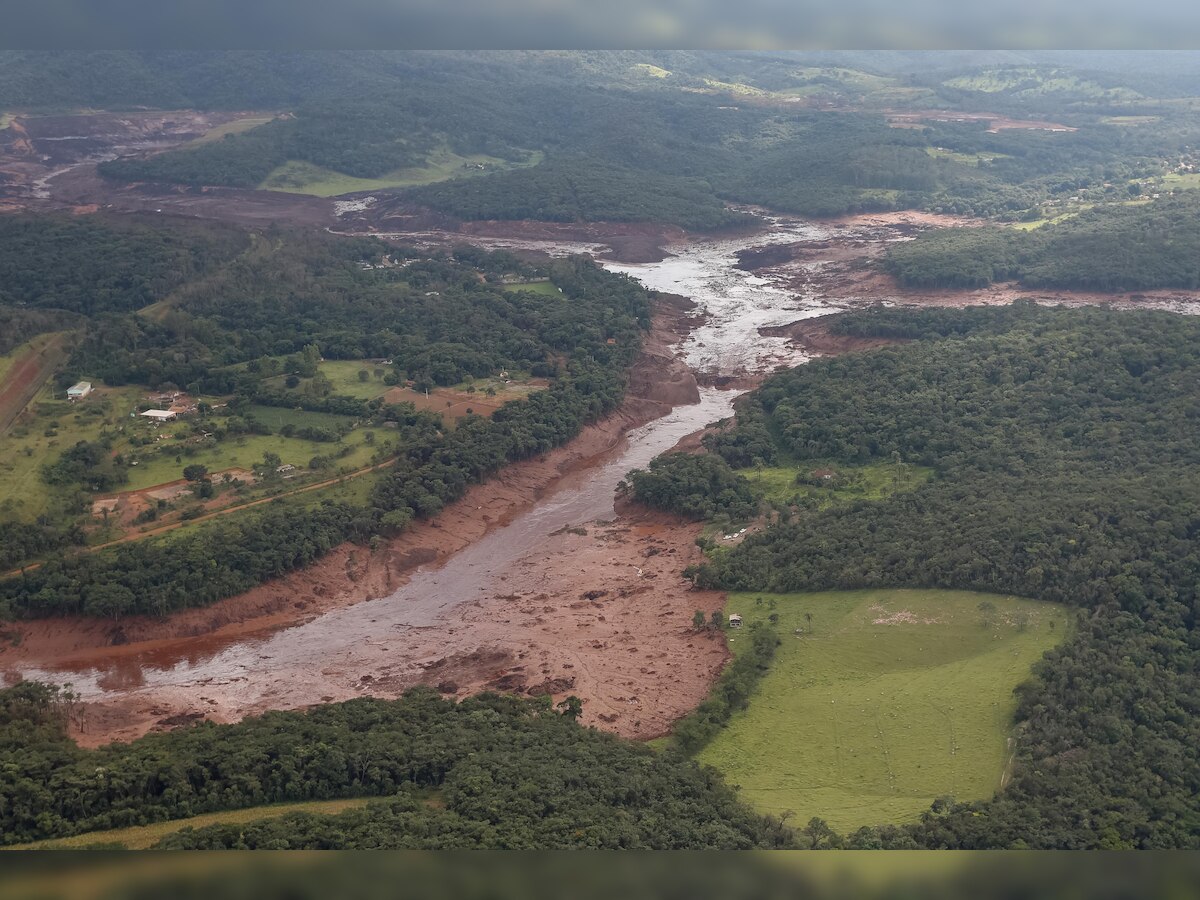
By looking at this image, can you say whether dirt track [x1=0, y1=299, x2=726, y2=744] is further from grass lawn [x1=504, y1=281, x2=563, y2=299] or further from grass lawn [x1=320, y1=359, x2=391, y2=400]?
grass lawn [x1=504, y1=281, x2=563, y2=299]

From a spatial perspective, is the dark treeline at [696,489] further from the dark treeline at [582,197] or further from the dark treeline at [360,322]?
the dark treeline at [582,197]

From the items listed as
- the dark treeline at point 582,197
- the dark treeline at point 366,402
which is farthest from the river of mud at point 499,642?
the dark treeline at point 582,197

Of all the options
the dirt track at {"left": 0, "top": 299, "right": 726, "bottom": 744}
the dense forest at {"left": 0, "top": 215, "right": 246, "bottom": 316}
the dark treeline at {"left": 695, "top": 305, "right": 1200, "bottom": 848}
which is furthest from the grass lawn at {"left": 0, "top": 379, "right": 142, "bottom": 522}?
the dark treeline at {"left": 695, "top": 305, "right": 1200, "bottom": 848}

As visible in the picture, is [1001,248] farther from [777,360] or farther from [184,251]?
[184,251]

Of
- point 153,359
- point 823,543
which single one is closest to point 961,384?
point 823,543

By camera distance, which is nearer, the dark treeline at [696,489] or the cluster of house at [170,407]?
the dark treeline at [696,489]
